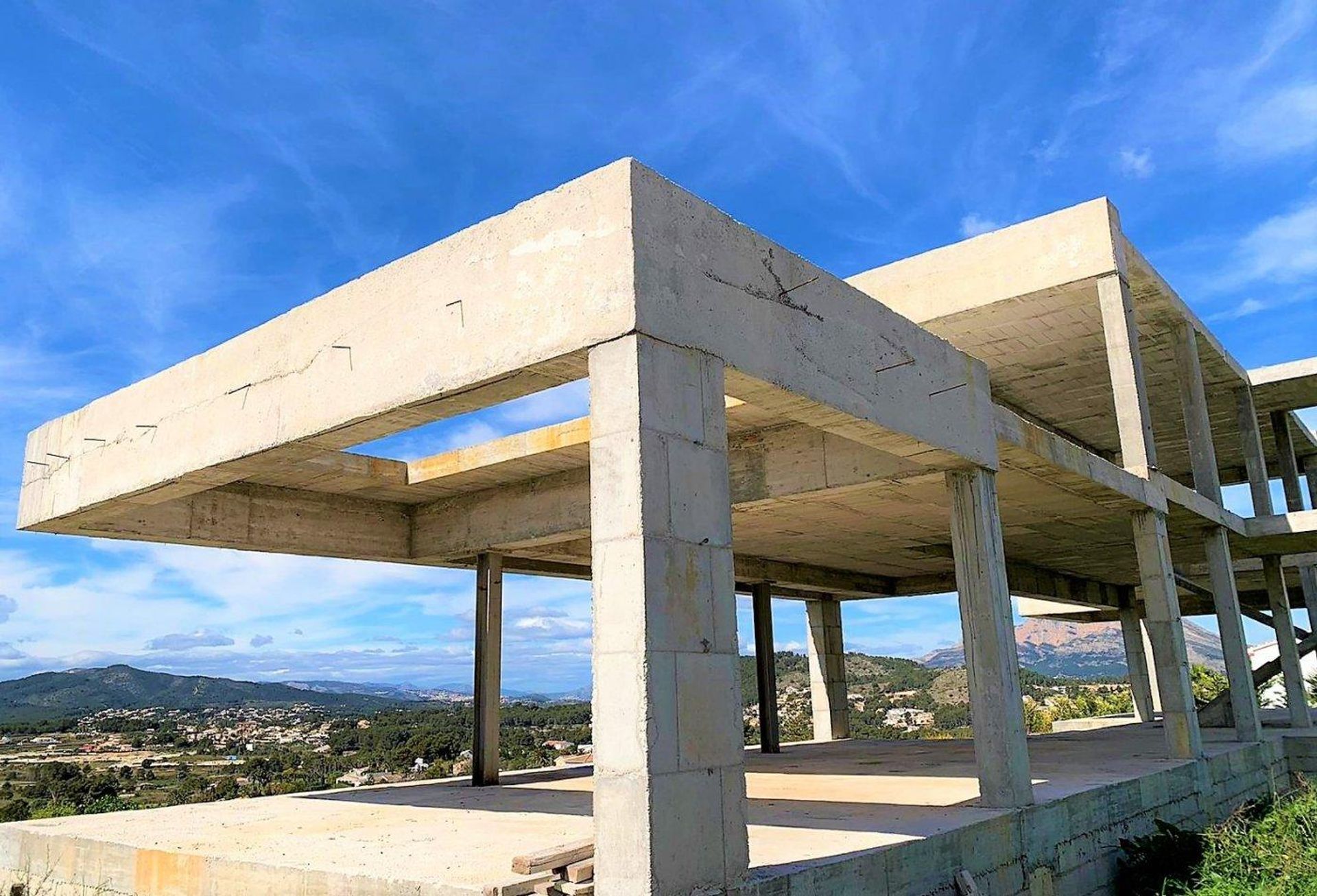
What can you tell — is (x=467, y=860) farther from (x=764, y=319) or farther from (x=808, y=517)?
(x=808, y=517)

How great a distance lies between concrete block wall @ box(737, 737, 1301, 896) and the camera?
273 inches

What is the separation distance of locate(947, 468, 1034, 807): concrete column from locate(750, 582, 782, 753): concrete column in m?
12.5

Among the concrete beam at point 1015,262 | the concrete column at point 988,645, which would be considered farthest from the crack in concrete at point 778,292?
the concrete beam at point 1015,262

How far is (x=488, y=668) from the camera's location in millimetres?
16484

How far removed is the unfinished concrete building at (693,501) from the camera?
19.8ft

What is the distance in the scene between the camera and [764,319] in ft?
24.1

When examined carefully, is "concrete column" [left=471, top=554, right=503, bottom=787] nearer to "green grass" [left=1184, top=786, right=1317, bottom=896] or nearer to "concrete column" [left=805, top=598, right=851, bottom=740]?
"green grass" [left=1184, top=786, right=1317, bottom=896]

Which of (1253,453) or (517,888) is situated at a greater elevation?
(1253,453)

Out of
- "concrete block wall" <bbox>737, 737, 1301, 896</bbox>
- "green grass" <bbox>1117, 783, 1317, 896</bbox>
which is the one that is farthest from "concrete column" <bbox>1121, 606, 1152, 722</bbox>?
"green grass" <bbox>1117, 783, 1317, 896</bbox>

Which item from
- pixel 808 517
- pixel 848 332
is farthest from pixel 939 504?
pixel 848 332

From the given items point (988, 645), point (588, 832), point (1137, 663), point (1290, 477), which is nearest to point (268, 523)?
point (588, 832)

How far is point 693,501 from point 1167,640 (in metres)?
11.6

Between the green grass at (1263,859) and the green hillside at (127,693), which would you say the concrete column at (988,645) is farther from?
the green hillside at (127,693)

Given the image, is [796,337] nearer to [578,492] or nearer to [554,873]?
[554,873]
